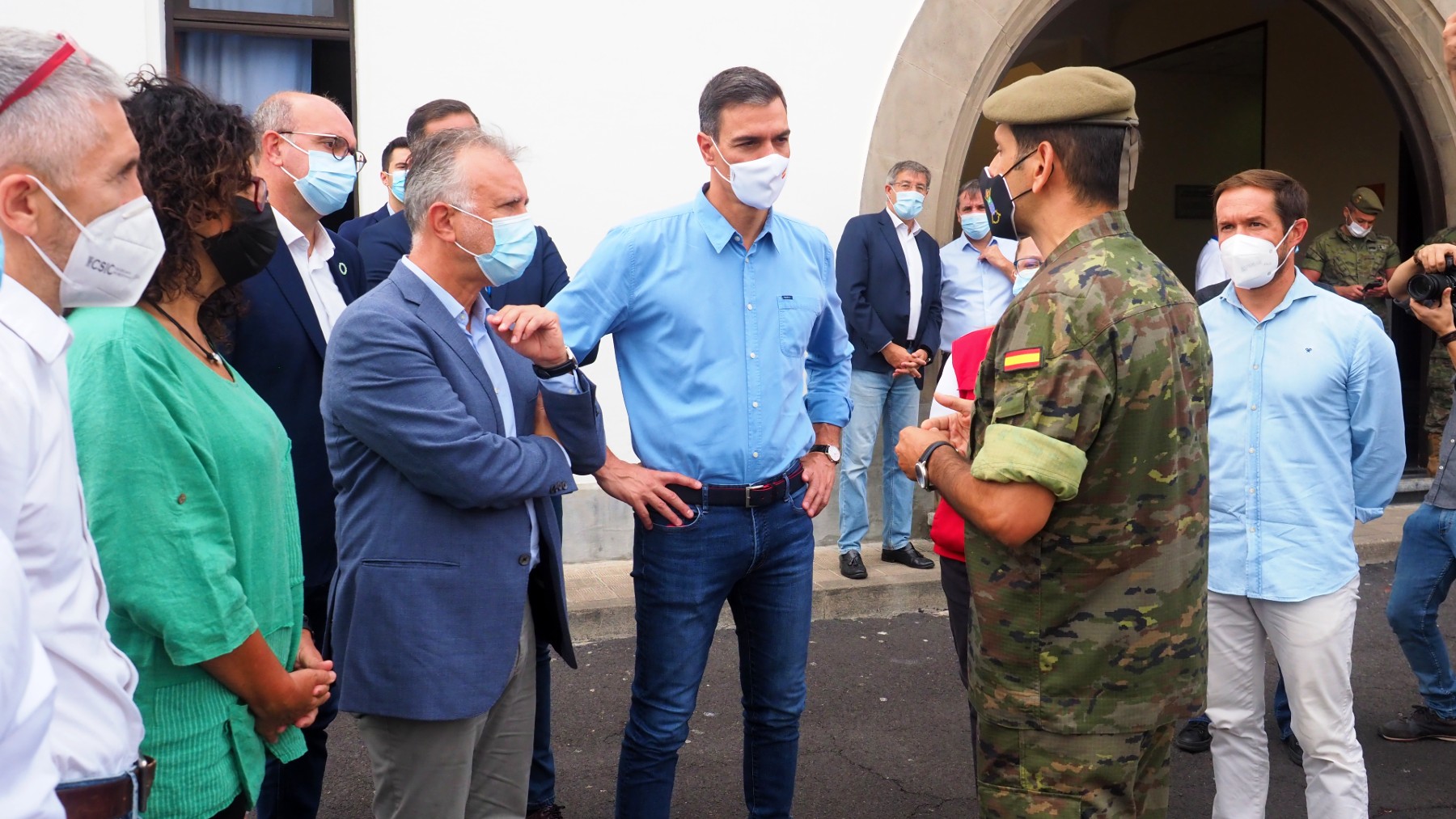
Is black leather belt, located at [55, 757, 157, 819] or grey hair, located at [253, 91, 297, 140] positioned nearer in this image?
black leather belt, located at [55, 757, 157, 819]

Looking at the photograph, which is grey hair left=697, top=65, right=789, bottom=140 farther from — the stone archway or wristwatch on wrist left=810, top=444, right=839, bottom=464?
the stone archway

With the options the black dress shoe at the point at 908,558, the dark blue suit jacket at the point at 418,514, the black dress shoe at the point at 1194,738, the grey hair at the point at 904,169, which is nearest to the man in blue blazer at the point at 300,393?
the dark blue suit jacket at the point at 418,514

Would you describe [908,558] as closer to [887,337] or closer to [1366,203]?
[887,337]

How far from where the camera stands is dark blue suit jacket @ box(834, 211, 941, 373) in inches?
261

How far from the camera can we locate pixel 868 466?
666 cm

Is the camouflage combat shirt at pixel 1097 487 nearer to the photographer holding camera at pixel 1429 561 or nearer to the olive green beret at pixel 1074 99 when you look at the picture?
the olive green beret at pixel 1074 99

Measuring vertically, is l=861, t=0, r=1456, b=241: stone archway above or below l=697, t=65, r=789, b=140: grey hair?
above

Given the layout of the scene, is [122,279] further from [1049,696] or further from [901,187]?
[901,187]

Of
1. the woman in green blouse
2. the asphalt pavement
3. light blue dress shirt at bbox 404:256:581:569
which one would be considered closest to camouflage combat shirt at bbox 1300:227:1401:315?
the asphalt pavement

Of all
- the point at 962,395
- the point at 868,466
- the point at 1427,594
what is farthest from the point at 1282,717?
the point at 868,466

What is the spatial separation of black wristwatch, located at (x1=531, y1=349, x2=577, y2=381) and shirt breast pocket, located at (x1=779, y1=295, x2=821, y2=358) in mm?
758

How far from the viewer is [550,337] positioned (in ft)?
8.48

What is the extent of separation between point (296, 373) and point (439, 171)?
81cm

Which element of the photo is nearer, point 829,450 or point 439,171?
point 439,171
